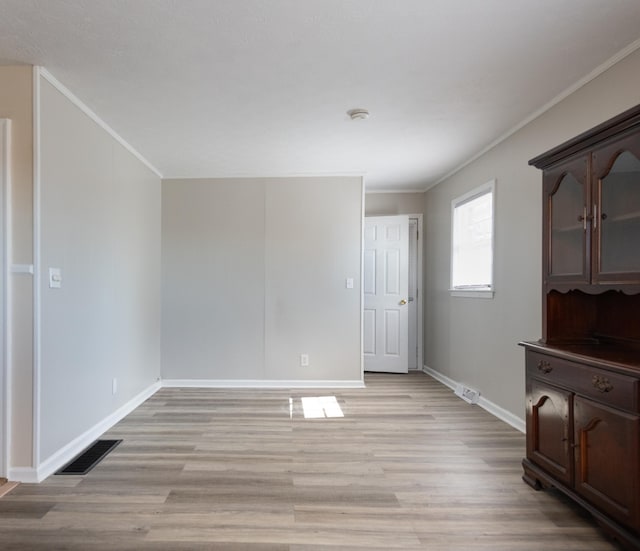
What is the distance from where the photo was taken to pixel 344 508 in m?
1.93

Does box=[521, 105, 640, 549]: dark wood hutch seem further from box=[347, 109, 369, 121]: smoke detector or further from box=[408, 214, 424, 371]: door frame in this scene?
box=[408, 214, 424, 371]: door frame

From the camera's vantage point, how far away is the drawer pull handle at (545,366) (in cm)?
199

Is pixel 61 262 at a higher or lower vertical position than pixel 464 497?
higher

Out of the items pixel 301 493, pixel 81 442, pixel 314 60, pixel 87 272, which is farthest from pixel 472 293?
pixel 81 442

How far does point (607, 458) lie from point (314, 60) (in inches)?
95.9

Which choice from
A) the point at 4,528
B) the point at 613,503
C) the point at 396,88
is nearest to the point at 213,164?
the point at 396,88

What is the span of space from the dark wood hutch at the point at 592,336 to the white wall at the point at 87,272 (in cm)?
290

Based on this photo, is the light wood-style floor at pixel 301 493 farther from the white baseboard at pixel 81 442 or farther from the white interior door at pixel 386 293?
the white interior door at pixel 386 293

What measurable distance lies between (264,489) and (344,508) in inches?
18.9

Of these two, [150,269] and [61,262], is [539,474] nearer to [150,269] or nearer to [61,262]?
[61,262]

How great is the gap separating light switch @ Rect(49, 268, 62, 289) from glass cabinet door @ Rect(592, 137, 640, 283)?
10.0 ft

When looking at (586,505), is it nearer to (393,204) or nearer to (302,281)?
(302,281)

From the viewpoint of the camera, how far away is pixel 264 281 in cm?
420

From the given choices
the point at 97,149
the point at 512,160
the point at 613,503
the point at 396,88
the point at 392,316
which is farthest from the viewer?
the point at 392,316
